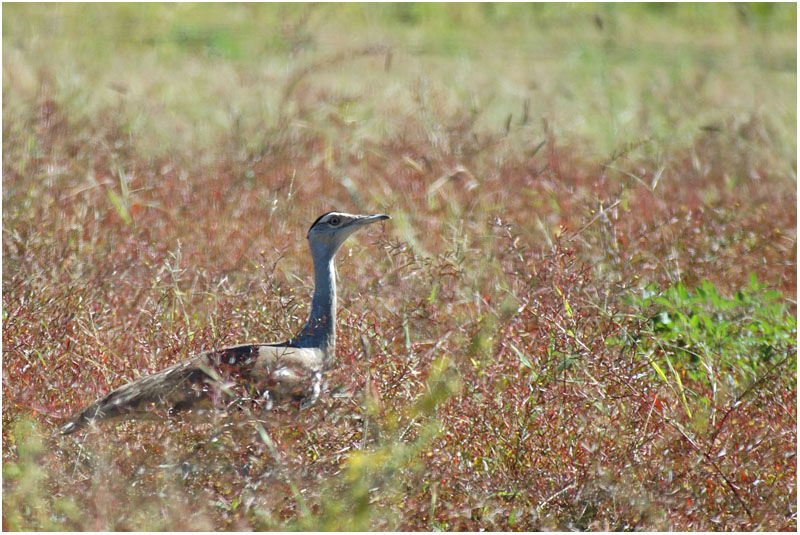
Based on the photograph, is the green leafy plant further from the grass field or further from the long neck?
the long neck

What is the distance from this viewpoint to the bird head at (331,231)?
4.57 m

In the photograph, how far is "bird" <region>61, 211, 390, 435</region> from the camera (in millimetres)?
3518

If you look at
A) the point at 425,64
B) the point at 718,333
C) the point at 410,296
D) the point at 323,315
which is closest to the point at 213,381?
the point at 323,315

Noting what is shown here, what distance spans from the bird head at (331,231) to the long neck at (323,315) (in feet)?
0.17

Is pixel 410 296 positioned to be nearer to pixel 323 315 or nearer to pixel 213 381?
pixel 323 315

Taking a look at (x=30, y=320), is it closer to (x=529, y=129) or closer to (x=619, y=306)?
(x=619, y=306)

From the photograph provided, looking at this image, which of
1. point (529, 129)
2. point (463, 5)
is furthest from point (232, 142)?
point (463, 5)

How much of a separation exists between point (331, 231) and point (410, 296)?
476mm

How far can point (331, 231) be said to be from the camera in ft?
15.0

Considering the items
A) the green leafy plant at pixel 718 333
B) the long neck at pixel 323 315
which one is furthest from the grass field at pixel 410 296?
the long neck at pixel 323 315

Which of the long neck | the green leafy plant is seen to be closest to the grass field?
the green leafy plant

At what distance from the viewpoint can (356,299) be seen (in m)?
4.25

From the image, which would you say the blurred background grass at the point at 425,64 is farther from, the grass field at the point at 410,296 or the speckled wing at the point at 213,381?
the speckled wing at the point at 213,381

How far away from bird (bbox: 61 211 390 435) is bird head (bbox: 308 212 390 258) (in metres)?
0.38
